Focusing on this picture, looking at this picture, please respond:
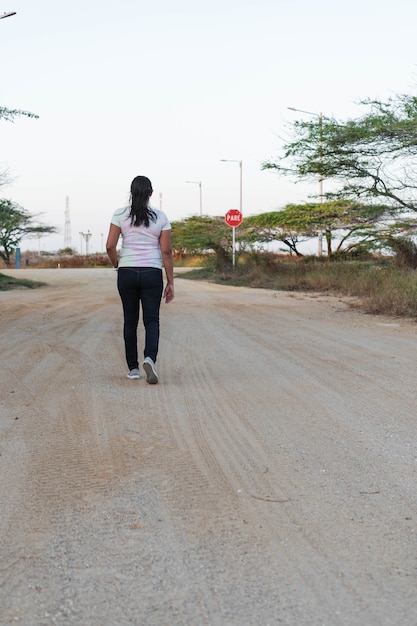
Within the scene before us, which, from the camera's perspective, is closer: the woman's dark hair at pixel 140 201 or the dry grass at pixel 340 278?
the woman's dark hair at pixel 140 201

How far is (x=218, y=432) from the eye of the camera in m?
4.58

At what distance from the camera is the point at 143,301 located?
254 inches

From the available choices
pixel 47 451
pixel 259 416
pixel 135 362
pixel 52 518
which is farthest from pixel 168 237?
pixel 52 518

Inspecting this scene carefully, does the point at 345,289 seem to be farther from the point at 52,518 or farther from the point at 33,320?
the point at 52,518

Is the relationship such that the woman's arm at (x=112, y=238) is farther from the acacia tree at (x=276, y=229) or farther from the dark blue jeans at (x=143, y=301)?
the acacia tree at (x=276, y=229)

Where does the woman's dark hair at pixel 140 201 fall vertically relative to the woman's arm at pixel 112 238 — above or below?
above

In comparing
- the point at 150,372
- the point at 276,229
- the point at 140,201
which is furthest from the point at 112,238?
the point at 276,229

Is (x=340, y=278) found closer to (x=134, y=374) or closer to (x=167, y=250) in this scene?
(x=167, y=250)

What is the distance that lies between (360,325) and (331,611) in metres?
9.34

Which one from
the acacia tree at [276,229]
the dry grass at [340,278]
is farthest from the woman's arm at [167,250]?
the acacia tree at [276,229]

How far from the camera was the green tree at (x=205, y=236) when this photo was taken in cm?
3575

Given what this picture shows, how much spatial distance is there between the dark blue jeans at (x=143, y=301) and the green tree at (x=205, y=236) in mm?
27585

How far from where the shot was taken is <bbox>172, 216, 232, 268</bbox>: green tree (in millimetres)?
35750

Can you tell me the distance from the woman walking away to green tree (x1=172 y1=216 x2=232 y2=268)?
90.6 feet
